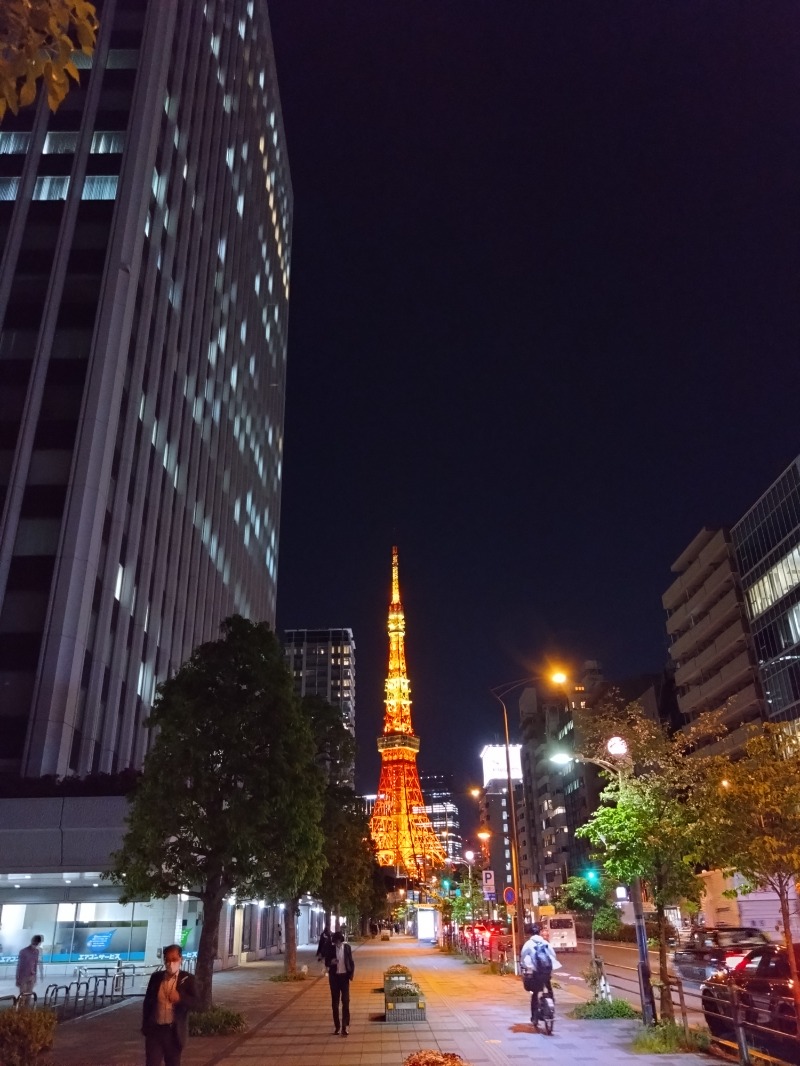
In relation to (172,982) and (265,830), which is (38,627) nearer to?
(265,830)

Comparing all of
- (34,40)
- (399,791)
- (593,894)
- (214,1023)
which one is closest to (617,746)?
(214,1023)

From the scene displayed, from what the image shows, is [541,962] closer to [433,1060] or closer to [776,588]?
[433,1060]

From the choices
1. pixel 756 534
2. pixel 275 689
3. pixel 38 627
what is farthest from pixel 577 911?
pixel 275 689

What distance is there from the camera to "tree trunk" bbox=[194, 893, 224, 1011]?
718 inches

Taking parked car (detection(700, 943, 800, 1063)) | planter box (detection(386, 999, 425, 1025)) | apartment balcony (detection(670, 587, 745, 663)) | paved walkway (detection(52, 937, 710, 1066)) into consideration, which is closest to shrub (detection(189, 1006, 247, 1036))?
paved walkway (detection(52, 937, 710, 1066))

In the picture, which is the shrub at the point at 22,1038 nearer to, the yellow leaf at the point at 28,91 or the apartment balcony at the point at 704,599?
the yellow leaf at the point at 28,91

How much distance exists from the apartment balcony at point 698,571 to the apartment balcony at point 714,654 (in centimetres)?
583

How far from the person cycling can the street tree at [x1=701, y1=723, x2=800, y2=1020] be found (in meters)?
5.59

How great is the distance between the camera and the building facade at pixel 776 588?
187 feet

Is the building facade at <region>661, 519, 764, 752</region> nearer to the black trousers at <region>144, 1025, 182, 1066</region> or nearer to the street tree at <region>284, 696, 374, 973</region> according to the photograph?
the street tree at <region>284, 696, 374, 973</region>

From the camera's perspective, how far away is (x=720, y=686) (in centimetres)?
6881

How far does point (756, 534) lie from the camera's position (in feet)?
210

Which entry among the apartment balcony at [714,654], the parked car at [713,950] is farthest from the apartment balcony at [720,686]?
the parked car at [713,950]

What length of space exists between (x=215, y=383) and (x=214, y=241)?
1003cm
